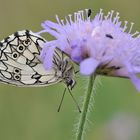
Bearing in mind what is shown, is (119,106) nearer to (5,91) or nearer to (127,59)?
(5,91)

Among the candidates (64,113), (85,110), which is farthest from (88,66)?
(64,113)

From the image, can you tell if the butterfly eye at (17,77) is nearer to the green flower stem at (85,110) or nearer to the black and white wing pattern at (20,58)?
the black and white wing pattern at (20,58)

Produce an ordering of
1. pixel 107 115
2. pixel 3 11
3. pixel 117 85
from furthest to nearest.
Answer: pixel 3 11
pixel 117 85
pixel 107 115

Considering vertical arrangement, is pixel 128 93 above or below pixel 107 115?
above

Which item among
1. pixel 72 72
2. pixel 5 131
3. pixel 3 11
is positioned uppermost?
pixel 3 11

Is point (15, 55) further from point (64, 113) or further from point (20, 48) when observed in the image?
point (64, 113)

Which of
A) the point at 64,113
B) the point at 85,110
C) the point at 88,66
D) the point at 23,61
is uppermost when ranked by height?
the point at 64,113

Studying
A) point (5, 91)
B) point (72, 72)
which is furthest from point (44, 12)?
point (72, 72)
